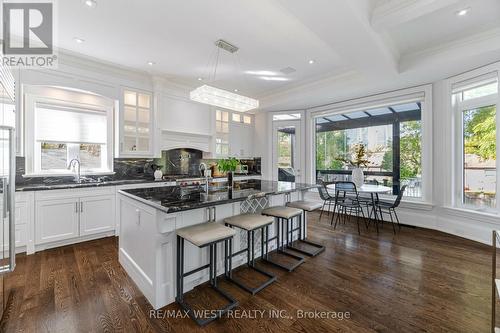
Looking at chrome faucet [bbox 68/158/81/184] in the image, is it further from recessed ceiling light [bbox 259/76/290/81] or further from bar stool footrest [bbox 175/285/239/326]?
recessed ceiling light [bbox 259/76/290/81]

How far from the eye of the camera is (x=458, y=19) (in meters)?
2.67

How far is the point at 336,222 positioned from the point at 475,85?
10.5 feet

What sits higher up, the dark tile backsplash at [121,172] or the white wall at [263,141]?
the white wall at [263,141]

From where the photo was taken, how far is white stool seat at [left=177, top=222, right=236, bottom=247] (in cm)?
178

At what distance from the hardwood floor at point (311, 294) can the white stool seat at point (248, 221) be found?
63cm

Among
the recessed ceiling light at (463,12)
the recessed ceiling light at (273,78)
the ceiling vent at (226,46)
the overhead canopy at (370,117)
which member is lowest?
the overhead canopy at (370,117)

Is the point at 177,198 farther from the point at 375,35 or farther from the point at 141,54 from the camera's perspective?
the point at 375,35

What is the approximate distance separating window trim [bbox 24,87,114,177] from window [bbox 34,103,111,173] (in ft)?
0.12

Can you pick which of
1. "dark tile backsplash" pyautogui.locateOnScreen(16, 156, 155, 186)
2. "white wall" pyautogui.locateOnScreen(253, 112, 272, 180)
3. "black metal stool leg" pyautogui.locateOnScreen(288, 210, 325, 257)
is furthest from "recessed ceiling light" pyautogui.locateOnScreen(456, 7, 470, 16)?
"dark tile backsplash" pyautogui.locateOnScreen(16, 156, 155, 186)

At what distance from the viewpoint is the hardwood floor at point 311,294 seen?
1.74 metres

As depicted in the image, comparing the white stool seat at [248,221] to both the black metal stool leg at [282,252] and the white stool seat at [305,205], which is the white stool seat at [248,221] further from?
the white stool seat at [305,205]

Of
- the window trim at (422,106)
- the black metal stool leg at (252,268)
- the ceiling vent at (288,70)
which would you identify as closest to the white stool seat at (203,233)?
the black metal stool leg at (252,268)

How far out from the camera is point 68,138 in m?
3.73

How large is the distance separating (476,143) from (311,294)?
3.84 m
